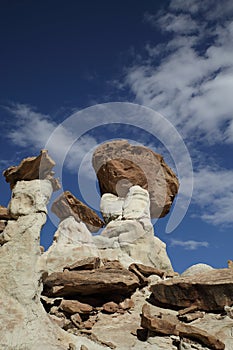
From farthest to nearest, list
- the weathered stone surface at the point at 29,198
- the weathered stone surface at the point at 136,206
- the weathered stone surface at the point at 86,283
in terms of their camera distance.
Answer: the weathered stone surface at the point at 136,206, the weathered stone surface at the point at 86,283, the weathered stone surface at the point at 29,198

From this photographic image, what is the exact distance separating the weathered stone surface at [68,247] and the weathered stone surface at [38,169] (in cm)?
311

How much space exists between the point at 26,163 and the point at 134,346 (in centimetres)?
732

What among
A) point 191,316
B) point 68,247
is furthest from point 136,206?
point 191,316

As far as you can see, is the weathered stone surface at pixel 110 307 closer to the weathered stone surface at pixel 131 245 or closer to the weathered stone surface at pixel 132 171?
the weathered stone surface at pixel 131 245

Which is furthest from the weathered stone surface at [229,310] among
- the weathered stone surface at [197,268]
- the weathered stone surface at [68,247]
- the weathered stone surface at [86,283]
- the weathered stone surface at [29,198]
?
the weathered stone surface at [29,198]

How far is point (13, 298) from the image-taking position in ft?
27.7

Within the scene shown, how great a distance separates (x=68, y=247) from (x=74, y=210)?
6.75 meters

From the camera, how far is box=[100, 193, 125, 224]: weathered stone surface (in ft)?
69.7

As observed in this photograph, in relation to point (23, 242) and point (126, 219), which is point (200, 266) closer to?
point (126, 219)

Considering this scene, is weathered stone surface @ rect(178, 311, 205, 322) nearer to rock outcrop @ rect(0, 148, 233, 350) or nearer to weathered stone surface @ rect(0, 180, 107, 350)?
rock outcrop @ rect(0, 148, 233, 350)

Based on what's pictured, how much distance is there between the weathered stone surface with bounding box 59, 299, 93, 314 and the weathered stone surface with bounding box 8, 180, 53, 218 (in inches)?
127

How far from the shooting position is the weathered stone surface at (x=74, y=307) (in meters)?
10.9

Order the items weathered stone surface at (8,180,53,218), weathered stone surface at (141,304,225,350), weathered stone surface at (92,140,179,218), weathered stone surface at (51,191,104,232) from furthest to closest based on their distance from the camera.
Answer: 1. weathered stone surface at (92,140,179,218)
2. weathered stone surface at (51,191,104,232)
3. weathered stone surface at (8,180,53,218)
4. weathered stone surface at (141,304,225,350)

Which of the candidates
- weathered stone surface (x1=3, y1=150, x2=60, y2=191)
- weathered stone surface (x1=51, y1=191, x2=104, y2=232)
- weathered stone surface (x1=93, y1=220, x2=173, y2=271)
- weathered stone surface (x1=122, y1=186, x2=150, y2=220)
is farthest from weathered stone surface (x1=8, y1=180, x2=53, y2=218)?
weathered stone surface (x1=122, y1=186, x2=150, y2=220)
